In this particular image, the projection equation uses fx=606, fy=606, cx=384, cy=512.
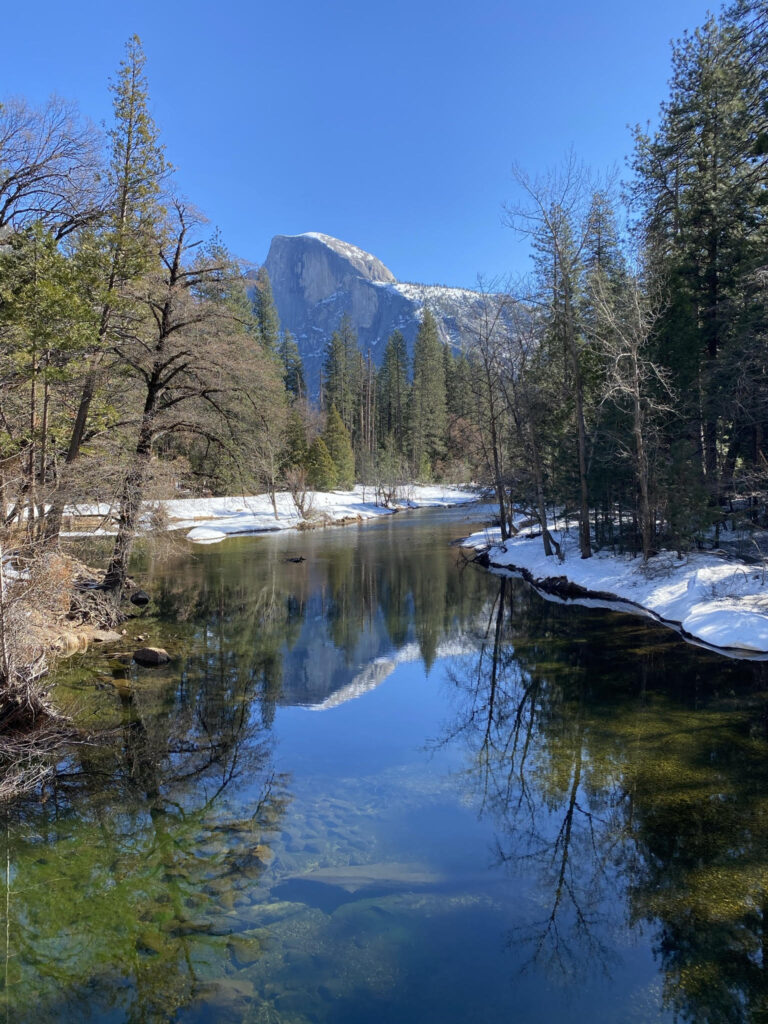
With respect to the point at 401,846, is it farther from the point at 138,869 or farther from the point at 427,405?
the point at 427,405

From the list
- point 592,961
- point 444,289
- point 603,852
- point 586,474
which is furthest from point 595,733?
point 444,289

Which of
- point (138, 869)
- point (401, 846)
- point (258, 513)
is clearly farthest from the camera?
point (258, 513)

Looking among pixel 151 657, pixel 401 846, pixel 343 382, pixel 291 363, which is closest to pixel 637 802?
pixel 401 846

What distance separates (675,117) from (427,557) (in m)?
16.9

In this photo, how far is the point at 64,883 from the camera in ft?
16.6

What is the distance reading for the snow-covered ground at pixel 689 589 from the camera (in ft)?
36.2

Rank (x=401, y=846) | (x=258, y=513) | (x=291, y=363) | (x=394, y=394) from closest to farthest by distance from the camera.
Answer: (x=401, y=846), (x=258, y=513), (x=291, y=363), (x=394, y=394)

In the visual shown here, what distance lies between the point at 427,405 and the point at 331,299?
13693 cm

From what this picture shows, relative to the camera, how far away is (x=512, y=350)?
2042 cm

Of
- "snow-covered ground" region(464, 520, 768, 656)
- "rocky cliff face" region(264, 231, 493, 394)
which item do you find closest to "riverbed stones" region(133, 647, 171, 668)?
"snow-covered ground" region(464, 520, 768, 656)

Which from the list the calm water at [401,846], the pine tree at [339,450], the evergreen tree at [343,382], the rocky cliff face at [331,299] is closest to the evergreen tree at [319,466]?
the pine tree at [339,450]

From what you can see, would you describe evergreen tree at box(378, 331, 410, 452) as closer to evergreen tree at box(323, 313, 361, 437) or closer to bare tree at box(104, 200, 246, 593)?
evergreen tree at box(323, 313, 361, 437)

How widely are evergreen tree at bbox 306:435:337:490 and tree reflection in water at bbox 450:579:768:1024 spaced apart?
3822cm

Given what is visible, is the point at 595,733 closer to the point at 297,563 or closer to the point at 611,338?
the point at 611,338
